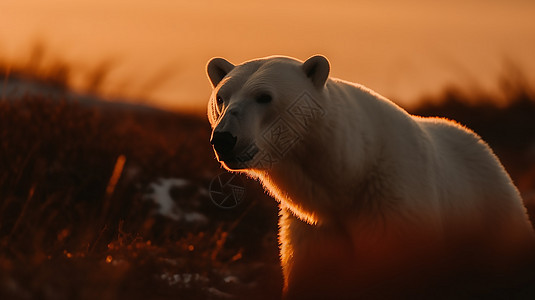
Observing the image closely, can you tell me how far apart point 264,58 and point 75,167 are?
9.59 feet

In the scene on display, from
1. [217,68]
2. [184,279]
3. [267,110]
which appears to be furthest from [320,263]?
[217,68]

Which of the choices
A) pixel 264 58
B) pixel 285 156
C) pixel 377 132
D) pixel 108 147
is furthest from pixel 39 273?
pixel 108 147

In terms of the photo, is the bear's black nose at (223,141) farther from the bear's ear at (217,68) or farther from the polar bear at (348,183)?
the bear's ear at (217,68)

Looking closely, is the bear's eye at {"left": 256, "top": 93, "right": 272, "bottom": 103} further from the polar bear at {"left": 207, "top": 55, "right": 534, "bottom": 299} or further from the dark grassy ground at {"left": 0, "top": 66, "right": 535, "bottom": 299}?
the dark grassy ground at {"left": 0, "top": 66, "right": 535, "bottom": 299}

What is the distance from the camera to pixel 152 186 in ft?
20.3

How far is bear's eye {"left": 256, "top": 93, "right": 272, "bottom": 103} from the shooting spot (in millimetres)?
3316

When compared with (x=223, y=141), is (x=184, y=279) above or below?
below

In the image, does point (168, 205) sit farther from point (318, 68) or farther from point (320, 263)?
point (318, 68)

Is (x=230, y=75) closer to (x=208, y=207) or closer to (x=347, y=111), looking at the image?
(x=347, y=111)

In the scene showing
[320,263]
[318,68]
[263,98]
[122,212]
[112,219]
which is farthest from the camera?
[122,212]

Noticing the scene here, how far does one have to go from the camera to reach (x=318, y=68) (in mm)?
3443

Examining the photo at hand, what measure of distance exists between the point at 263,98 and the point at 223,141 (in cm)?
31

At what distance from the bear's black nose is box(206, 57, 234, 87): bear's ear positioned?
769 mm

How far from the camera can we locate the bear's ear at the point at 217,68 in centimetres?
385
